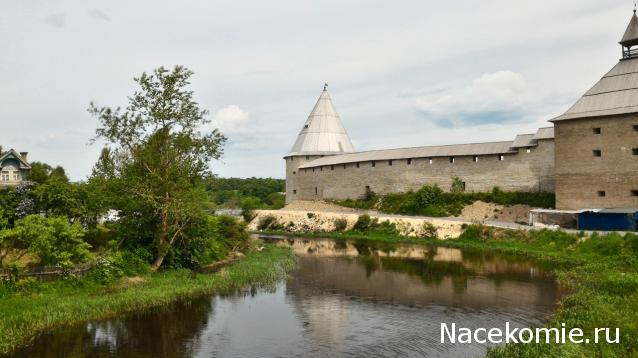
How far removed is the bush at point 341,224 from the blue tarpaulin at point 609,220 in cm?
1245

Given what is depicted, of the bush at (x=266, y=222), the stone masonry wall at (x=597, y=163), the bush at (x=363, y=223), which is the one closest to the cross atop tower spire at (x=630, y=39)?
the stone masonry wall at (x=597, y=163)

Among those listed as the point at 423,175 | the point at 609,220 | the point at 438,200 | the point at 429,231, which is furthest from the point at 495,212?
the point at 609,220

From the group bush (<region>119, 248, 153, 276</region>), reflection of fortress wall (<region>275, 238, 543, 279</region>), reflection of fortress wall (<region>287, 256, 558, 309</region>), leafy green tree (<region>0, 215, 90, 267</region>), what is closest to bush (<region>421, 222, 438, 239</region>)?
reflection of fortress wall (<region>275, 238, 543, 279</region>)

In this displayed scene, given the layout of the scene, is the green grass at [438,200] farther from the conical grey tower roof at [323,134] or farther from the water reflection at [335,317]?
the water reflection at [335,317]

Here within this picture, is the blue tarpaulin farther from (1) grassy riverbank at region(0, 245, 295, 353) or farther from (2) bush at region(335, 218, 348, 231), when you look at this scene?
(1) grassy riverbank at region(0, 245, 295, 353)

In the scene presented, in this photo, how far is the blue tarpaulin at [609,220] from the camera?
807 inches

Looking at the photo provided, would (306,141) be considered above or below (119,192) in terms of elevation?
above

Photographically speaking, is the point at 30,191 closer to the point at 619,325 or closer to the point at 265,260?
the point at 265,260

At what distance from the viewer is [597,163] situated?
2291 centimetres

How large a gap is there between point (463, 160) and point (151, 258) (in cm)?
2086

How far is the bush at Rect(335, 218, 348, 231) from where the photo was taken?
30.5 metres

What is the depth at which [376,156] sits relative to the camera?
120ft

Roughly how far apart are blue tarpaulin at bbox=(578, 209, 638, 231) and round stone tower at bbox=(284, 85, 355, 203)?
2324 centimetres

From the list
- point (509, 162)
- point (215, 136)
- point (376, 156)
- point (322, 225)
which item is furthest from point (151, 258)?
point (376, 156)
